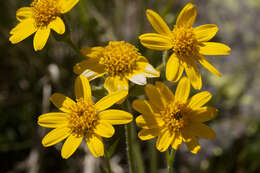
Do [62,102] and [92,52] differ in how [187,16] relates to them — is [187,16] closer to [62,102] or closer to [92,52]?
[92,52]

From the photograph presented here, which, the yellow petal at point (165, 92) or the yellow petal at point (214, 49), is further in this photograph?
the yellow petal at point (214, 49)

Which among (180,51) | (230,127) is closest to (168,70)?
(180,51)

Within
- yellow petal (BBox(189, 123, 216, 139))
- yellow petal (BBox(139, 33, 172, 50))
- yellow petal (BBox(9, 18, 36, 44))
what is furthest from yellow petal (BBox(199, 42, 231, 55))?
yellow petal (BBox(9, 18, 36, 44))

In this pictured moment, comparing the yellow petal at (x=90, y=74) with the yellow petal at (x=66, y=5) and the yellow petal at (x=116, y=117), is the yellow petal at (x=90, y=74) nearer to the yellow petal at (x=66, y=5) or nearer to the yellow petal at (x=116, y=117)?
the yellow petal at (x=116, y=117)

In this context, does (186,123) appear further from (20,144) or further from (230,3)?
(230,3)

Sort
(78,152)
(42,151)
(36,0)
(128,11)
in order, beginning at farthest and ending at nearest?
(128,11) < (78,152) < (42,151) < (36,0)

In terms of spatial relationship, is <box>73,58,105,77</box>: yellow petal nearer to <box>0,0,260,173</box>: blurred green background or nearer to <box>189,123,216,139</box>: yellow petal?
<box>189,123,216,139</box>: yellow petal

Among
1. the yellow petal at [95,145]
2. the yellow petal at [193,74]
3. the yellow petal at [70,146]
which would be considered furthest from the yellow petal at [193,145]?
the yellow petal at [70,146]
